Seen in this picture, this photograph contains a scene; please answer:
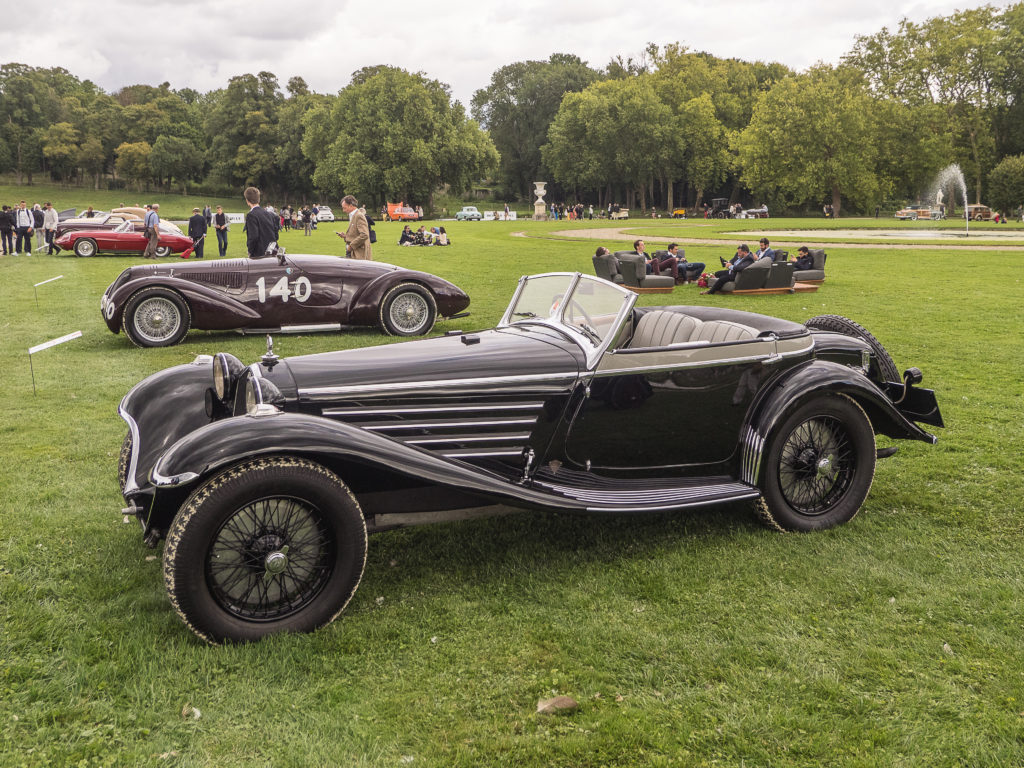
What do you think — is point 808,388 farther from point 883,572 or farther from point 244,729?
point 244,729

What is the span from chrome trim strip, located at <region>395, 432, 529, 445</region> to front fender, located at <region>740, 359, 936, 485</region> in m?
1.47

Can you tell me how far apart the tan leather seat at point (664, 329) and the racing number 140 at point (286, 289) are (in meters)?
6.98

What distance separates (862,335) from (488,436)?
3.31m

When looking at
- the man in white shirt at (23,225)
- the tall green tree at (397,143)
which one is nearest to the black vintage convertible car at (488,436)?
the man in white shirt at (23,225)

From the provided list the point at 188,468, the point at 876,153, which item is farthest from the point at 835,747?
the point at 876,153

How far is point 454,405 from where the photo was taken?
4258mm

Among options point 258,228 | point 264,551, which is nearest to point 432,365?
point 264,551

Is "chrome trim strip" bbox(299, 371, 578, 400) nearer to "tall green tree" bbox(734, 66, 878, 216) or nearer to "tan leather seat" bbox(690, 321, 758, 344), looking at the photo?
"tan leather seat" bbox(690, 321, 758, 344)

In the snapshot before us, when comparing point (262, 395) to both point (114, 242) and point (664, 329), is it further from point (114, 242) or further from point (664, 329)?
point (114, 242)

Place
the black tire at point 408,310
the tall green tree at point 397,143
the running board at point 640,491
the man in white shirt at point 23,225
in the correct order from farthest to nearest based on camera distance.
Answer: the tall green tree at point 397,143 → the man in white shirt at point 23,225 → the black tire at point 408,310 → the running board at point 640,491

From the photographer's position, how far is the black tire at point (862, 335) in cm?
568

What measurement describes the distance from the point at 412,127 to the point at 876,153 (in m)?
39.5

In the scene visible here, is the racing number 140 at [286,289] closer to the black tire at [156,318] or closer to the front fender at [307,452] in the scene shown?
the black tire at [156,318]

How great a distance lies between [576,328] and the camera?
4793mm
